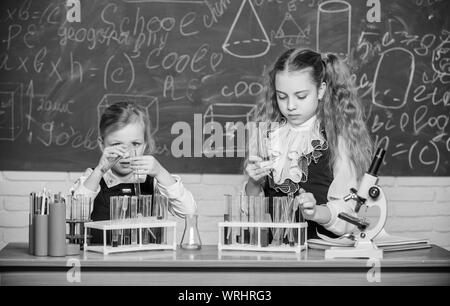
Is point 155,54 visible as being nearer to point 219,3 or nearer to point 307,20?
point 219,3

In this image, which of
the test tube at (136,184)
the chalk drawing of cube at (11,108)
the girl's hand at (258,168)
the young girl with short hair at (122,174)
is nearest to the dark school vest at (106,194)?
the young girl with short hair at (122,174)

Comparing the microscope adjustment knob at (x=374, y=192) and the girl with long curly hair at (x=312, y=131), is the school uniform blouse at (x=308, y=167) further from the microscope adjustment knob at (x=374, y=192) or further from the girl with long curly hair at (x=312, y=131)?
the microscope adjustment knob at (x=374, y=192)

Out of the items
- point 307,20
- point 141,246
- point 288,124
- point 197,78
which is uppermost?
point 307,20

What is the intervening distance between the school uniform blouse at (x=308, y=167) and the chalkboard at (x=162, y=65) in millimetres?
978

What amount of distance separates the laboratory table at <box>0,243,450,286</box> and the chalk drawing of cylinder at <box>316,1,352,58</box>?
1.83 metres

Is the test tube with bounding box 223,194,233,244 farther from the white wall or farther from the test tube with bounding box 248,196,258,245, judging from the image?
the white wall

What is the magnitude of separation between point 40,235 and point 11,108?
171 centimetres

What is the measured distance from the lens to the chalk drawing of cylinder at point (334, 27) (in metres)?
3.86
